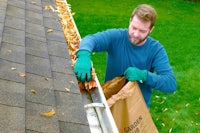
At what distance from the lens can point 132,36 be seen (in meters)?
3.55

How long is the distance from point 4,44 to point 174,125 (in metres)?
4.75

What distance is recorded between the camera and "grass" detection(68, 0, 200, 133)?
7457mm

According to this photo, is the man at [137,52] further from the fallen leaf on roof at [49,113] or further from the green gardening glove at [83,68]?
the fallen leaf on roof at [49,113]

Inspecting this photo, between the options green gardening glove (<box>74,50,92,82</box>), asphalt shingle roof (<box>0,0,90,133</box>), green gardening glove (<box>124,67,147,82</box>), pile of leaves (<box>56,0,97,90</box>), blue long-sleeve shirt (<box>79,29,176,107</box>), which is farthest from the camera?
blue long-sleeve shirt (<box>79,29,176,107</box>)

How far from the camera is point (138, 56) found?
3.71 meters

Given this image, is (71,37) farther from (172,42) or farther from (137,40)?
(172,42)

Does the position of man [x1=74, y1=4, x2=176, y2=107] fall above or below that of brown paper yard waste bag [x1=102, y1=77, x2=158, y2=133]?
above

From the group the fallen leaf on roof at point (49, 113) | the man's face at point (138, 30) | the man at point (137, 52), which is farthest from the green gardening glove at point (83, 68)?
the fallen leaf on roof at point (49, 113)

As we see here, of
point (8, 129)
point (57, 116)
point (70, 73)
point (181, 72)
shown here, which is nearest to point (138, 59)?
point (70, 73)

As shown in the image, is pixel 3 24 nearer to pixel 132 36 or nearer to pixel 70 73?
pixel 70 73

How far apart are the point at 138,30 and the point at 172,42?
885 cm

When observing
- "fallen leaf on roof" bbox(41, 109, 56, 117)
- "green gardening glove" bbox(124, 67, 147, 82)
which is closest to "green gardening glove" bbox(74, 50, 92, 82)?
"green gardening glove" bbox(124, 67, 147, 82)

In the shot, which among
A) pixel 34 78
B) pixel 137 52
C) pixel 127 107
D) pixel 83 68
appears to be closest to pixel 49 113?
pixel 34 78

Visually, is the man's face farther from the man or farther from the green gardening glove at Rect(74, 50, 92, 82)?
the green gardening glove at Rect(74, 50, 92, 82)
